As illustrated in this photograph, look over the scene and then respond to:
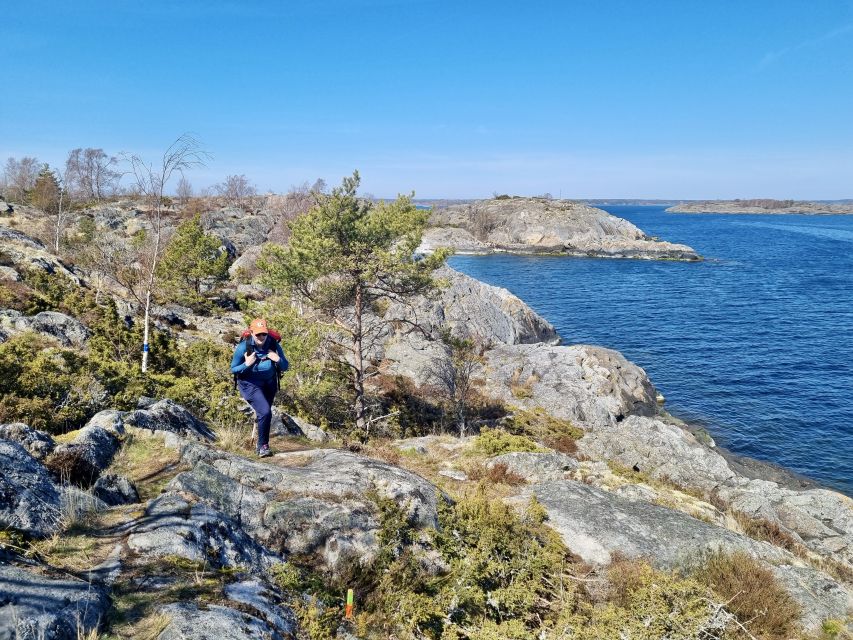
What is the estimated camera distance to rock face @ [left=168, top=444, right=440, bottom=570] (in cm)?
612

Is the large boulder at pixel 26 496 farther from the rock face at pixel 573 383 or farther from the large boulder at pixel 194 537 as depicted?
the rock face at pixel 573 383

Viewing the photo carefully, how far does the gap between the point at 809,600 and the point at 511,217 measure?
133 m

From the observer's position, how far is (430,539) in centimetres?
699

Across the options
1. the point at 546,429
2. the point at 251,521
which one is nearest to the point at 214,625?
the point at 251,521

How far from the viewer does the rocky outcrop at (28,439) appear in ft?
19.8

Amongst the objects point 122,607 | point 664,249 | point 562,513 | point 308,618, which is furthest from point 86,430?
point 664,249

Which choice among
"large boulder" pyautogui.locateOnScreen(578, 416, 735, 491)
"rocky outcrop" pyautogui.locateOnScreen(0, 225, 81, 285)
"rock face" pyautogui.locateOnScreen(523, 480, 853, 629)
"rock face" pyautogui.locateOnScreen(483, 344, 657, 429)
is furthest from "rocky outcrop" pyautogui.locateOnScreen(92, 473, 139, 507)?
"rock face" pyautogui.locateOnScreen(483, 344, 657, 429)

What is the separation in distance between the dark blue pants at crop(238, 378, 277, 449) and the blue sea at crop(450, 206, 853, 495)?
2682cm

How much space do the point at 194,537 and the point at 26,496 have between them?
5.42ft

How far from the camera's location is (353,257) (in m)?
18.2

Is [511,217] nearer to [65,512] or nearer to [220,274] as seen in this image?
[220,274]

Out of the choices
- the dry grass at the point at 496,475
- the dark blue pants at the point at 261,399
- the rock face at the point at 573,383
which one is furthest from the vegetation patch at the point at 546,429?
the dark blue pants at the point at 261,399

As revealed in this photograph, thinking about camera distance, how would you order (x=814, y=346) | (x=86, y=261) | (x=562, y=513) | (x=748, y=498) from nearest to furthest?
(x=562, y=513) < (x=748, y=498) < (x=86, y=261) < (x=814, y=346)

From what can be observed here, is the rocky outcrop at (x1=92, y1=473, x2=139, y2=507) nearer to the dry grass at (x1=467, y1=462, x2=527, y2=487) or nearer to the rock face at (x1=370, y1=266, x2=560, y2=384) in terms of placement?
the dry grass at (x1=467, y1=462, x2=527, y2=487)
